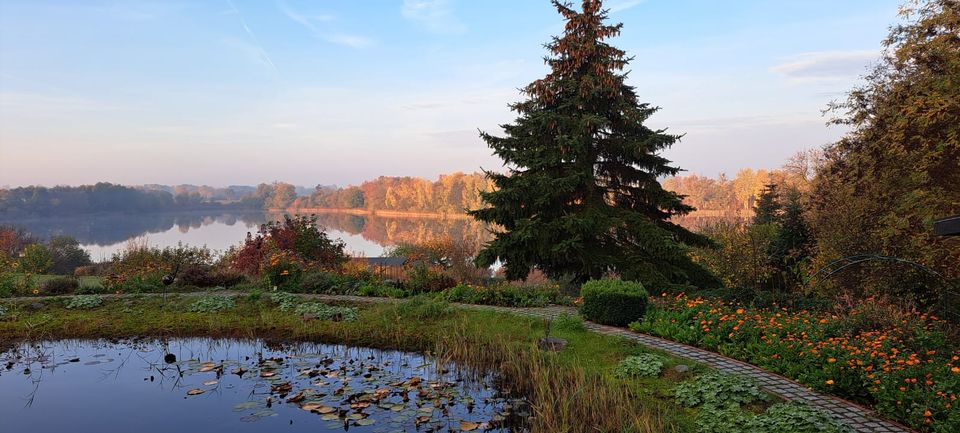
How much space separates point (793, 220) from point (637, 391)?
20.8m

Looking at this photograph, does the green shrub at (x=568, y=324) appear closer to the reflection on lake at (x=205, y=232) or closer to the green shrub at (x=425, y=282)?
the green shrub at (x=425, y=282)

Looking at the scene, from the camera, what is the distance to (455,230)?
79.5m

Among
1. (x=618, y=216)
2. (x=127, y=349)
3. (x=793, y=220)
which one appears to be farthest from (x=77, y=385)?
(x=793, y=220)

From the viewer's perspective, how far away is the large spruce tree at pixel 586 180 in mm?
14016

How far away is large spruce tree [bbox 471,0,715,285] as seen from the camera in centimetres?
1402

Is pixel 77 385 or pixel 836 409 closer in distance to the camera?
pixel 836 409

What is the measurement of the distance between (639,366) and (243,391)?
6.08 meters

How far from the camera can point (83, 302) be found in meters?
13.6

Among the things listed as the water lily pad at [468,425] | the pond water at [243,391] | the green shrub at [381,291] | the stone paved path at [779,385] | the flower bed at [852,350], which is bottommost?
the pond water at [243,391]

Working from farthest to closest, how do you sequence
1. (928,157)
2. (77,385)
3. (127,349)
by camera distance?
(928,157), (127,349), (77,385)

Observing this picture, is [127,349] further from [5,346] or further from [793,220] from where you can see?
[793,220]

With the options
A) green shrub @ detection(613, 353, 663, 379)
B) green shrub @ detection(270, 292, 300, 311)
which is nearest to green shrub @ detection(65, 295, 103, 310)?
green shrub @ detection(270, 292, 300, 311)

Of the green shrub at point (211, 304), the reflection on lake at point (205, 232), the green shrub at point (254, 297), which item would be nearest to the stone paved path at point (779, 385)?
the green shrub at point (254, 297)

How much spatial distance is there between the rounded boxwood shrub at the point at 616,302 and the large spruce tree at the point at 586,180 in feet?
9.22
